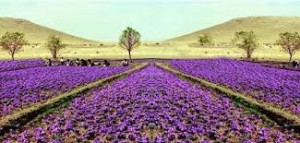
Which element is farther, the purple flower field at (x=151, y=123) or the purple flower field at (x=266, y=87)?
the purple flower field at (x=266, y=87)

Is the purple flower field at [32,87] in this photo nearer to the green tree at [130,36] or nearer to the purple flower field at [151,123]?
the purple flower field at [151,123]

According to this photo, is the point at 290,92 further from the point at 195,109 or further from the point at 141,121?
the point at 141,121

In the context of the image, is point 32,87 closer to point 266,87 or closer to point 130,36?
point 266,87

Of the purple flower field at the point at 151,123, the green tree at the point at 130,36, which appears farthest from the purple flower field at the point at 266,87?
the green tree at the point at 130,36

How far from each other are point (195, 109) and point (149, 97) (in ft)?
10.2

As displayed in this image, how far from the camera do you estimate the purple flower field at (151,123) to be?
19391 millimetres

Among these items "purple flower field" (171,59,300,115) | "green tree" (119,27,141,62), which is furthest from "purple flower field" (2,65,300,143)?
"green tree" (119,27,141,62)

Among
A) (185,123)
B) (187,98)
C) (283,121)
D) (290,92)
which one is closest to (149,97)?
(187,98)

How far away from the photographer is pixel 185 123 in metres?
21.6

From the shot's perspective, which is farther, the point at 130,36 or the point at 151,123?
the point at 130,36

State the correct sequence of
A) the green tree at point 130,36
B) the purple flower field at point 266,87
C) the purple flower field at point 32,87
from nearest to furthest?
the purple flower field at point 32,87, the purple flower field at point 266,87, the green tree at point 130,36

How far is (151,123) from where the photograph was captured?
20.3 meters

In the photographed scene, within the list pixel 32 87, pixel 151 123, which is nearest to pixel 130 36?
pixel 32 87

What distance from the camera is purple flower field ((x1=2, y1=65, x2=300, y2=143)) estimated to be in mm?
19391
